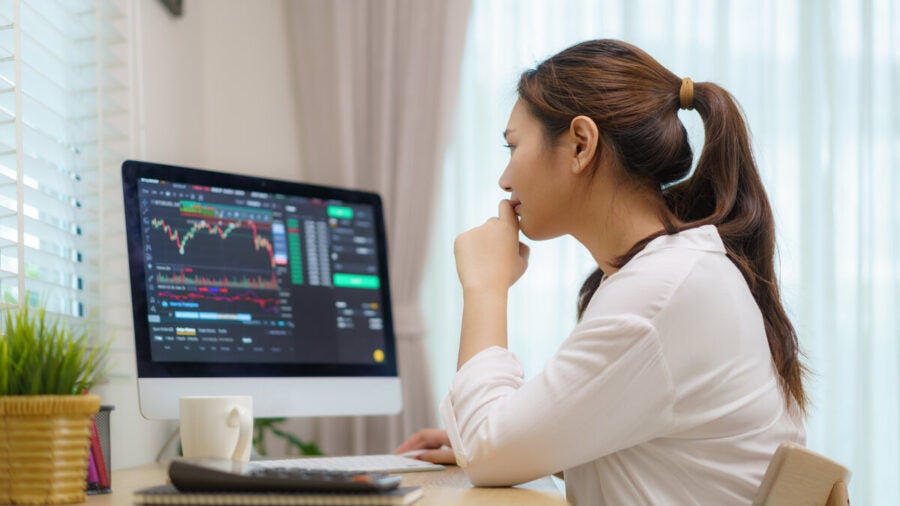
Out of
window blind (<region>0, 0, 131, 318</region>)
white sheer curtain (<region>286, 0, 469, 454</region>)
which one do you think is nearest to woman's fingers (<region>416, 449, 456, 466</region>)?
window blind (<region>0, 0, 131, 318</region>)

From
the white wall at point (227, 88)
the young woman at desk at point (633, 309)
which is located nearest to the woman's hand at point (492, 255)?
the young woman at desk at point (633, 309)

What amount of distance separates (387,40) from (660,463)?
5.98 ft

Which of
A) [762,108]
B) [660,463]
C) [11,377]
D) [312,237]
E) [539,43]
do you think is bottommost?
[660,463]

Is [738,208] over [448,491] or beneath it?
over

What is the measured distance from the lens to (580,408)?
3.65 ft

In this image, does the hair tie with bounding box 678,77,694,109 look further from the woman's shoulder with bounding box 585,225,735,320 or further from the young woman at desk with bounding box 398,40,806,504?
the woman's shoulder with bounding box 585,225,735,320

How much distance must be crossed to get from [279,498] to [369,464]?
62 centimetres

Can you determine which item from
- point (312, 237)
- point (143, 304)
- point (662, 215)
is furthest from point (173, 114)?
point (662, 215)

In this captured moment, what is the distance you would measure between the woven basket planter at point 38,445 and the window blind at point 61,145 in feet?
1.45

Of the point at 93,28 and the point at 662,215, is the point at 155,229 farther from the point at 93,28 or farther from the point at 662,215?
the point at 662,215

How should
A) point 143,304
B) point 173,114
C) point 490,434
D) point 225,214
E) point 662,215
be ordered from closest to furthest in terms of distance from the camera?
1. point 490,434
2. point 662,215
3. point 143,304
4. point 225,214
5. point 173,114

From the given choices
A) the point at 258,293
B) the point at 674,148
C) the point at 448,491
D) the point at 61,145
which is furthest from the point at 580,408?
the point at 61,145

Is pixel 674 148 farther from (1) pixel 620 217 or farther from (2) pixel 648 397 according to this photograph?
(2) pixel 648 397

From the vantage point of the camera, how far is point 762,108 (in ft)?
8.96
